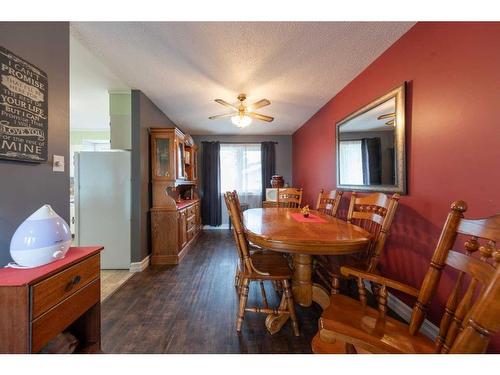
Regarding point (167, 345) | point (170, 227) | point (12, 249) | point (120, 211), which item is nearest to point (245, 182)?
point (170, 227)

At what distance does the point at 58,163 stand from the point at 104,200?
147 cm

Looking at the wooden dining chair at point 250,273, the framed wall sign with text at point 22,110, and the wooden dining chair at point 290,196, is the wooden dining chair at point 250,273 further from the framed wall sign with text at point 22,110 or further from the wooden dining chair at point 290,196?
the wooden dining chair at point 290,196

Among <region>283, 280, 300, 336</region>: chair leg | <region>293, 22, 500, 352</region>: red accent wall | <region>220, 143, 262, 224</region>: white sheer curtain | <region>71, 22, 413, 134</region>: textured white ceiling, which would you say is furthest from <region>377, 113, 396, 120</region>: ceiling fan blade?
<region>220, 143, 262, 224</region>: white sheer curtain

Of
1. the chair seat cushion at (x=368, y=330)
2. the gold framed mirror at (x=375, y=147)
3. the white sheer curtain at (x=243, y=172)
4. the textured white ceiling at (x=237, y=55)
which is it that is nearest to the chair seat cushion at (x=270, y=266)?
the chair seat cushion at (x=368, y=330)

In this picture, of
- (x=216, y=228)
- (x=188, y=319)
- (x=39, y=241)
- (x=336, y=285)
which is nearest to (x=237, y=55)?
(x=39, y=241)

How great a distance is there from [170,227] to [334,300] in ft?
7.94

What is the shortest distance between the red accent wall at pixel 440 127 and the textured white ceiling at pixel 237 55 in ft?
0.96

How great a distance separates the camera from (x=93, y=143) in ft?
17.3

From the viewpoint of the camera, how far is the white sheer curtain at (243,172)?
536cm

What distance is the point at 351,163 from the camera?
2.54 m

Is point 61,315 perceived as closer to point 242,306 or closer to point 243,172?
point 242,306

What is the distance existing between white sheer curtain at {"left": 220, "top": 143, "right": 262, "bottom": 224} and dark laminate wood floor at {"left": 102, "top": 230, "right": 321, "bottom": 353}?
2852 mm

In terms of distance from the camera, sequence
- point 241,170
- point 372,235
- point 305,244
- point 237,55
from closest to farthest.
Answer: point 305,244 < point 372,235 < point 237,55 < point 241,170
